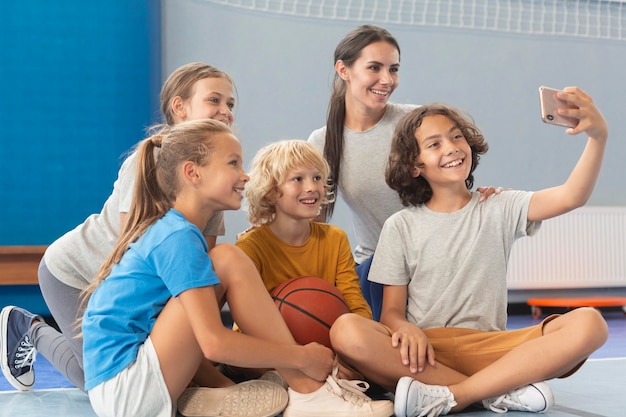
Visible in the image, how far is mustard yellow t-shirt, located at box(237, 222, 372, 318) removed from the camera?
7.39ft

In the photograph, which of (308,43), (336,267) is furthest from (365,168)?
(308,43)

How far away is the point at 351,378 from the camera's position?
6.76 ft

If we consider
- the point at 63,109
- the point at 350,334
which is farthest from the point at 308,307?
the point at 63,109

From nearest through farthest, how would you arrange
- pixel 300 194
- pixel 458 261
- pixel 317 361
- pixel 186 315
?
pixel 186 315 < pixel 317 361 < pixel 458 261 < pixel 300 194

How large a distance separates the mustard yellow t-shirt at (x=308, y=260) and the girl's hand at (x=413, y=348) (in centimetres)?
27

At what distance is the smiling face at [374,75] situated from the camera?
2658mm

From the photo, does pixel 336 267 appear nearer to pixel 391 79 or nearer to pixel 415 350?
pixel 415 350

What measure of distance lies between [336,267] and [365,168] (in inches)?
19.8

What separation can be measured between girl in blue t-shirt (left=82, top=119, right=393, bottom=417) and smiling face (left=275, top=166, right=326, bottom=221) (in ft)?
1.13

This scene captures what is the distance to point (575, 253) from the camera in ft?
16.7

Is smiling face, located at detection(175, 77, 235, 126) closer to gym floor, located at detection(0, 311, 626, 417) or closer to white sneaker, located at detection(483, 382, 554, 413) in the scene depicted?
gym floor, located at detection(0, 311, 626, 417)

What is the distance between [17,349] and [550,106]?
1.81m

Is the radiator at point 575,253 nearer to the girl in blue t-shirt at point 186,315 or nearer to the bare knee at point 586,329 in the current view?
the bare knee at point 586,329

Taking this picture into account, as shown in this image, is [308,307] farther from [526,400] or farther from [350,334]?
[526,400]
